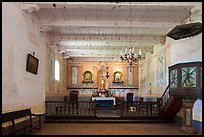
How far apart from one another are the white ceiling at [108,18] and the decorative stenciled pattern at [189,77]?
6.03 feet

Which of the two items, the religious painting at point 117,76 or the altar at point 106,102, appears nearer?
the altar at point 106,102

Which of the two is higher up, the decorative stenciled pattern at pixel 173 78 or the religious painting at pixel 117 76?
the religious painting at pixel 117 76

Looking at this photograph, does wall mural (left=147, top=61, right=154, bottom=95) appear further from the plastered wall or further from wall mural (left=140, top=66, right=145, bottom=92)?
the plastered wall

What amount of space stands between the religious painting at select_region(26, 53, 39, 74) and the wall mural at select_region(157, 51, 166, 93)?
6.40 m

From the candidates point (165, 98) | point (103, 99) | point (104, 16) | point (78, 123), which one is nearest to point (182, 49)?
point (165, 98)

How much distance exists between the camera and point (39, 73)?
10.7 meters

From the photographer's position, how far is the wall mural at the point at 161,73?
42.5 feet

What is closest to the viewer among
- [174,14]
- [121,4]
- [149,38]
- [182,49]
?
[121,4]

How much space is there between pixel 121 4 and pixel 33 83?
14.4 feet

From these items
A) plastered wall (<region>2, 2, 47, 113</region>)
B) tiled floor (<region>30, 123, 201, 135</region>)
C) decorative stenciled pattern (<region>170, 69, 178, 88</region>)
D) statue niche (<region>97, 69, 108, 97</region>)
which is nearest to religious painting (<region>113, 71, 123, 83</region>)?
statue niche (<region>97, 69, 108, 97</region>)

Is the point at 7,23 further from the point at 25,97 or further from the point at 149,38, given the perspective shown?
the point at 149,38

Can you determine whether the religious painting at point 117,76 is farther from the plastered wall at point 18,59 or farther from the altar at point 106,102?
the plastered wall at point 18,59

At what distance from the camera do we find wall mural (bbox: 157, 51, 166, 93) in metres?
13.0

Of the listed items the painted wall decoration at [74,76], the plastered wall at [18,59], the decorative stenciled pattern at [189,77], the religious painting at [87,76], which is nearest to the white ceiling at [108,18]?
the plastered wall at [18,59]
